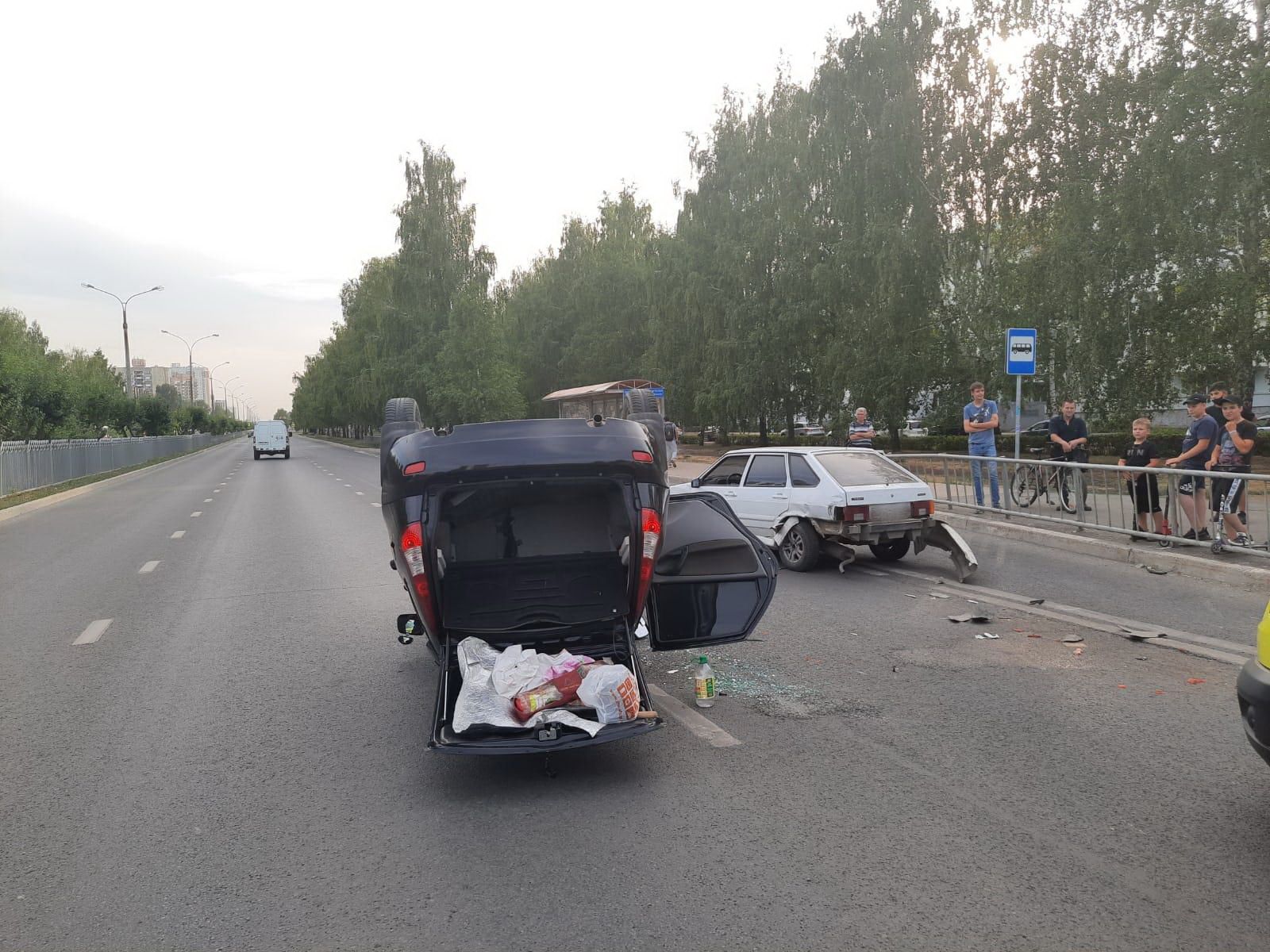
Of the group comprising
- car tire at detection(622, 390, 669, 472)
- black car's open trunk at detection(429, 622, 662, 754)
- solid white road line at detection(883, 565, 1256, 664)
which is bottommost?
solid white road line at detection(883, 565, 1256, 664)

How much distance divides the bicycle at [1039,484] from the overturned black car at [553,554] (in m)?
8.88

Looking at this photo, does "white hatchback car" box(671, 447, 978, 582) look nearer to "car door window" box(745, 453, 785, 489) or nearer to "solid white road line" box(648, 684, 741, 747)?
"car door window" box(745, 453, 785, 489)

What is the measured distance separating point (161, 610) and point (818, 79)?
30.5 metres

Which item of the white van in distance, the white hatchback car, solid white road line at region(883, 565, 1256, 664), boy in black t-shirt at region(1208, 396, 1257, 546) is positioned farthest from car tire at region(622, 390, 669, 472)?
the white van in distance

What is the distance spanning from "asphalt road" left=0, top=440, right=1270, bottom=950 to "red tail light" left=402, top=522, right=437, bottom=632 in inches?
29.3

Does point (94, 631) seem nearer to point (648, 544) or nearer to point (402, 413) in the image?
point (402, 413)

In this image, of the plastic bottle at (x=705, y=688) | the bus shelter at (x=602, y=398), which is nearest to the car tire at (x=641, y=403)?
the plastic bottle at (x=705, y=688)

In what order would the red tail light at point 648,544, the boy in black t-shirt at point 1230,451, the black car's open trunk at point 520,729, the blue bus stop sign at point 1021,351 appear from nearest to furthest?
the black car's open trunk at point 520,729
the red tail light at point 648,544
the boy in black t-shirt at point 1230,451
the blue bus stop sign at point 1021,351

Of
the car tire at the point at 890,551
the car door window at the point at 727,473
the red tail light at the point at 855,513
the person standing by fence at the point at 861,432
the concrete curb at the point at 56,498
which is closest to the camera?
the red tail light at the point at 855,513

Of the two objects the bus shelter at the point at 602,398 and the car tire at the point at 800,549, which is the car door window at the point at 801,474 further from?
the bus shelter at the point at 602,398

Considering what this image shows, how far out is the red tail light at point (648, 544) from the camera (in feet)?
16.8

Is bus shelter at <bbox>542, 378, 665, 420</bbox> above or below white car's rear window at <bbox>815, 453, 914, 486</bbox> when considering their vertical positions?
above

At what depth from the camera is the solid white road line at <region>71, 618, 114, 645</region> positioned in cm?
798

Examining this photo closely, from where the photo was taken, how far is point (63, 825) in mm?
4191
